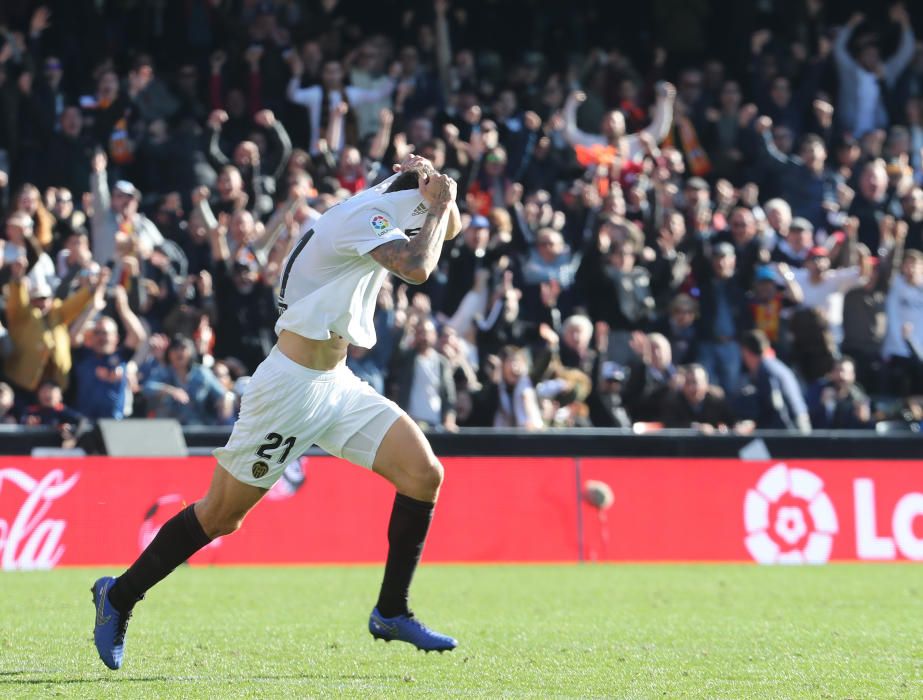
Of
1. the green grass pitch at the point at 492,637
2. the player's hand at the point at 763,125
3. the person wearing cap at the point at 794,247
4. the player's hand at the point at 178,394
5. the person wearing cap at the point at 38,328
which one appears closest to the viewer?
the green grass pitch at the point at 492,637

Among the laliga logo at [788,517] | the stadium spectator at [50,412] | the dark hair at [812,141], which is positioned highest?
the dark hair at [812,141]

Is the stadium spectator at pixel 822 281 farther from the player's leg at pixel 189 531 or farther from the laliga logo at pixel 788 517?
the player's leg at pixel 189 531

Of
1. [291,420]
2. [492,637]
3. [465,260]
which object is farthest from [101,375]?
[291,420]

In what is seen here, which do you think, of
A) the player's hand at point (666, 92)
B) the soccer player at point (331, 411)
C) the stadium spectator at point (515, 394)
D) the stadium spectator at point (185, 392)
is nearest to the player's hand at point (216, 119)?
the stadium spectator at point (185, 392)

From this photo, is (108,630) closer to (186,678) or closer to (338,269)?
(186,678)

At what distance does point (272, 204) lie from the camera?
53.8 feet

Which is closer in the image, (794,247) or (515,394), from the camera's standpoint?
(515,394)

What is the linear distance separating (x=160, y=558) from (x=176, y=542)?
97 millimetres

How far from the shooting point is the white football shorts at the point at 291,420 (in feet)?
23.4

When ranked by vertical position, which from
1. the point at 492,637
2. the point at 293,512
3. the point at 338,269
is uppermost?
the point at 338,269

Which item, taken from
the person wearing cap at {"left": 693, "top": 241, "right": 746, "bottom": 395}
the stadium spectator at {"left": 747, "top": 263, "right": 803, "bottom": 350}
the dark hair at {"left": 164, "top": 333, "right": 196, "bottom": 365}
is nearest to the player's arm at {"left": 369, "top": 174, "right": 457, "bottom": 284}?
the dark hair at {"left": 164, "top": 333, "right": 196, "bottom": 365}

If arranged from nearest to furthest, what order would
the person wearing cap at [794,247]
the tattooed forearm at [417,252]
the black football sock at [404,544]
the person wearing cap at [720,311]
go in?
the tattooed forearm at [417,252] → the black football sock at [404,544] → the person wearing cap at [720,311] → the person wearing cap at [794,247]

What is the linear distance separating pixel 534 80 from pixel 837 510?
7.38 metres

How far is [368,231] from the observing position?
7008 mm
